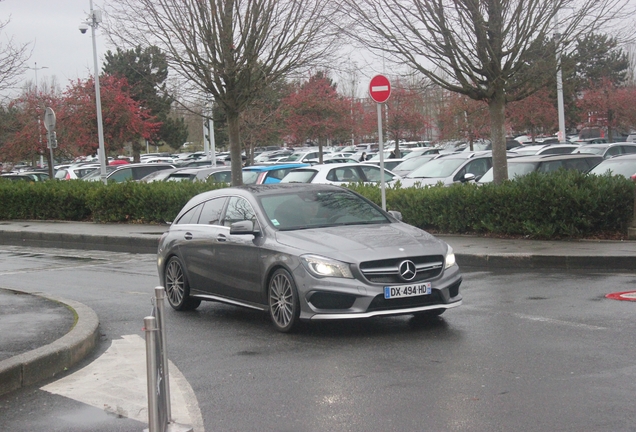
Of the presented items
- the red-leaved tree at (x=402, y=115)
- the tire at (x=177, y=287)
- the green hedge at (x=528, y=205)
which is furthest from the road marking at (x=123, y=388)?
the red-leaved tree at (x=402, y=115)

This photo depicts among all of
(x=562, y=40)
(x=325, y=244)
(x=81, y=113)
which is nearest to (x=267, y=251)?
(x=325, y=244)

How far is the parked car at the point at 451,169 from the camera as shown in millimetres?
22062

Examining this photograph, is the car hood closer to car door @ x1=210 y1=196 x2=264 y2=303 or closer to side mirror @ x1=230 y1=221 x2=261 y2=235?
side mirror @ x1=230 y1=221 x2=261 y2=235

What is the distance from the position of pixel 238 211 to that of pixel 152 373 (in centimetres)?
518

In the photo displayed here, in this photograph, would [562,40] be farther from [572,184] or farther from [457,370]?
[457,370]

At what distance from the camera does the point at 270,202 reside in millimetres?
9836

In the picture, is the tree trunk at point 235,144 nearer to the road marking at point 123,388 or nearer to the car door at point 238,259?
the car door at point 238,259

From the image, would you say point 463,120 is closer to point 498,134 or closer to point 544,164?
point 544,164

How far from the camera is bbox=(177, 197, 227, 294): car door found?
1016cm

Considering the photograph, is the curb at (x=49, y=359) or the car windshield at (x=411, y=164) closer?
the curb at (x=49, y=359)

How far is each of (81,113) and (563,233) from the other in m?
35.1

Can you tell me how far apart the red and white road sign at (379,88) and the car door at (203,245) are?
5.72 meters

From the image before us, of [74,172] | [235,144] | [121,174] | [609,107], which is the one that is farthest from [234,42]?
[609,107]

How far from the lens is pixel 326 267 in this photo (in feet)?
27.8
